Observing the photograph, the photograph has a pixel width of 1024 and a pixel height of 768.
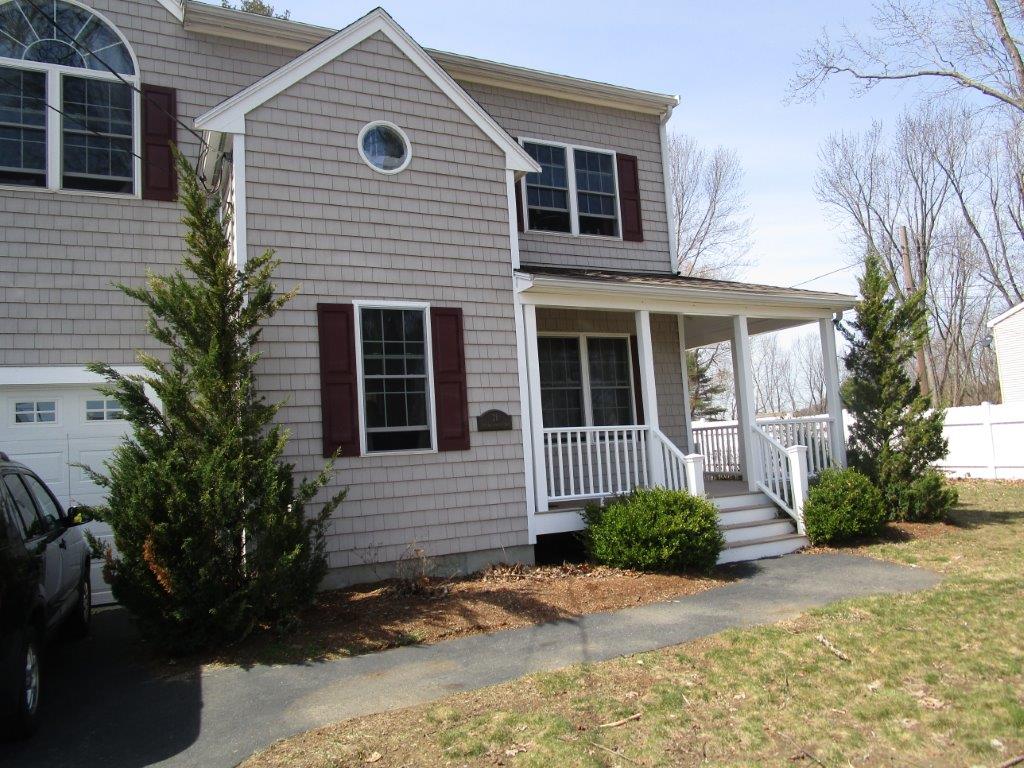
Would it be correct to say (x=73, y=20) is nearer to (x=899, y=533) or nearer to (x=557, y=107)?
(x=557, y=107)

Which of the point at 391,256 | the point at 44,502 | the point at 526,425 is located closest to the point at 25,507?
the point at 44,502

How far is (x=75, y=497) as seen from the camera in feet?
26.5

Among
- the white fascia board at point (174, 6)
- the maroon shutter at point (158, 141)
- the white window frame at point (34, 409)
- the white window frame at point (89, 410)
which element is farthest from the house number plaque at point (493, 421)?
the white fascia board at point (174, 6)

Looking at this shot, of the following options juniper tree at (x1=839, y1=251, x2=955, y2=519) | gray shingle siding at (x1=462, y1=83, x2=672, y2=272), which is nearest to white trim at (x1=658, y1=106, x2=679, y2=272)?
gray shingle siding at (x1=462, y1=83, x2=672, y2=272)

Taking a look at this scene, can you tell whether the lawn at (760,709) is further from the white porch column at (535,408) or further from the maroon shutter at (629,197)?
the maroon shutter at (629,197)

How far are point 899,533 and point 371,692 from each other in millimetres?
7742

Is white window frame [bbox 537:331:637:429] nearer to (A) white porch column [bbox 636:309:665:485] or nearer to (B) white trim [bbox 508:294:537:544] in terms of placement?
(A) white porch column [bbox 636:309:665:485]

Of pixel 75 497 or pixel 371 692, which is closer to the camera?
pixel 371 692

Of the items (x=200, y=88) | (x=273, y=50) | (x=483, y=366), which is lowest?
(x=483, y=366)

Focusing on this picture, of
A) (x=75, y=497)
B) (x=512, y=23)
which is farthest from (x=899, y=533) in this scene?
(x=75, y=497)

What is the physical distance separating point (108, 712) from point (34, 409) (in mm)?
4359

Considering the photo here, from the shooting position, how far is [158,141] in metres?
8.77

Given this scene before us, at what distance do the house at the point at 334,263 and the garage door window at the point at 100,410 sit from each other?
2 cm

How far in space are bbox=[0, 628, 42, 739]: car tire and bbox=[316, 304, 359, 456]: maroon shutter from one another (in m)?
3.41
